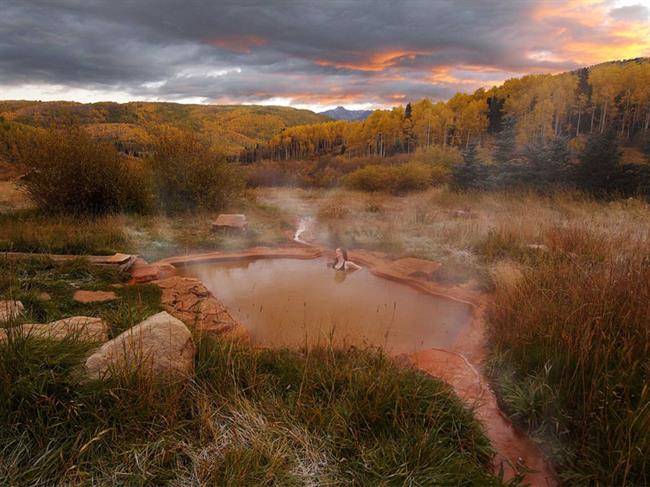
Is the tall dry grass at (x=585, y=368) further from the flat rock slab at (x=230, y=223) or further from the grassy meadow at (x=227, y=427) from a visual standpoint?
the flat rock slab at (x=230, y=223)

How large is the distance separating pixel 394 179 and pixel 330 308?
11400mm

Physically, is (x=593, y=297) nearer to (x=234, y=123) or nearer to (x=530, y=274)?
(x=530, y=274)

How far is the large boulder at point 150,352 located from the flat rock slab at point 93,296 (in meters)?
1.98

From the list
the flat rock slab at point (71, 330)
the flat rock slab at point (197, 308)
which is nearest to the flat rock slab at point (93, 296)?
the flat rock slab at point (197, 308)

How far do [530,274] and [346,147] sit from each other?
125 ft

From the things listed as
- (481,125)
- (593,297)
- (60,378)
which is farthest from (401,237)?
(481,125)

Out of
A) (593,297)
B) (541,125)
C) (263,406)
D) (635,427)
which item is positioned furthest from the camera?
(541,125)

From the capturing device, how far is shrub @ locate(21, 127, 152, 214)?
26.8 feet

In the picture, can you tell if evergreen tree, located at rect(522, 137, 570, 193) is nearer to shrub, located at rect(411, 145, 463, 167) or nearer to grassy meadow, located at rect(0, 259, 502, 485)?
shrub, located at rect(411, 145, 463, 167)

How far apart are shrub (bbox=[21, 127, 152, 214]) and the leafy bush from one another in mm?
9361

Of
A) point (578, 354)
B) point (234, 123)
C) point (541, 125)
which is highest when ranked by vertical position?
point (234, 123)

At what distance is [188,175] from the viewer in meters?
10.0

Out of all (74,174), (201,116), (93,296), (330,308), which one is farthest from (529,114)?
(201,116)

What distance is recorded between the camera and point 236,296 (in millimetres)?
5008
